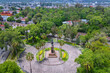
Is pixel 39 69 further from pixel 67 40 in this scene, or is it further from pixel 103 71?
pixel 67 40

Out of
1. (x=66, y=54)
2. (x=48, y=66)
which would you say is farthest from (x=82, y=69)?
(x=66, y=54)

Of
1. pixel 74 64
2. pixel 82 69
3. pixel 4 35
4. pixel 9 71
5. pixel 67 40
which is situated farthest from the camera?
pixel 67 40

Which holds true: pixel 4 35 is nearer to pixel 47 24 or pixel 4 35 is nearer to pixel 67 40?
pixel 47 24

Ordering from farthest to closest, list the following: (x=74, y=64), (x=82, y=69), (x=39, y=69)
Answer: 1. (x=74, y=64)
2. (x=39, y=69)
3. (x=82, y=69)

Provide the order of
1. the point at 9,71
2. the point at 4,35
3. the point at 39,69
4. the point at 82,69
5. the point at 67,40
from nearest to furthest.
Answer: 1. the point at 9,71
2. the point at 82,69
3. the point at 39,69
4. the point at 4,35
5. the point at 67,40

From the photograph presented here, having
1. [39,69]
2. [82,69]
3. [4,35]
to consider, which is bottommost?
[39,69]

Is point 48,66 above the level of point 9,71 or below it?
below

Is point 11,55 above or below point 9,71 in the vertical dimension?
below

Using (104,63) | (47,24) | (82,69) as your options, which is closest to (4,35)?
(47,24)

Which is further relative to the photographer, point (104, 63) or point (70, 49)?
point (70, 49)
